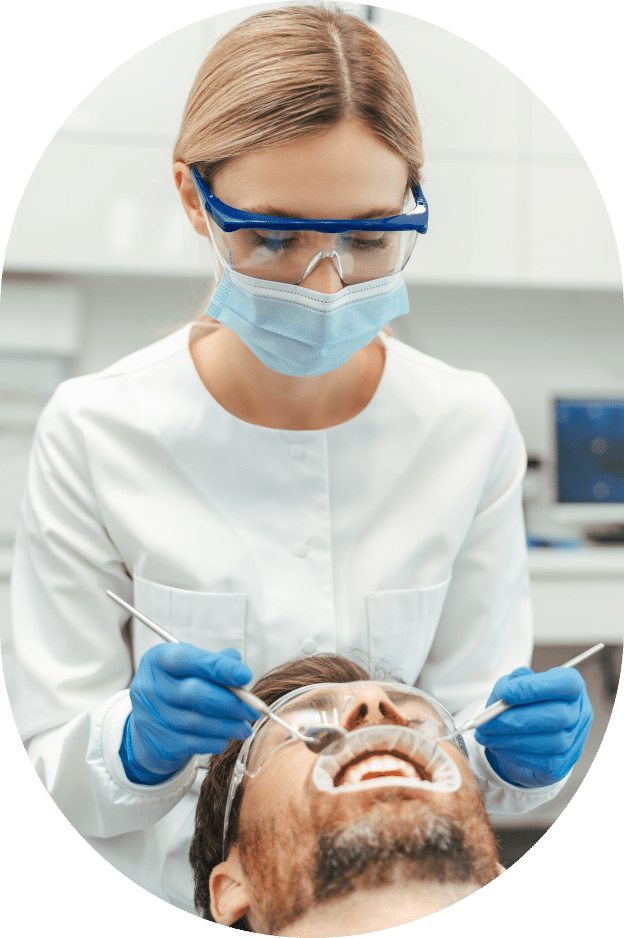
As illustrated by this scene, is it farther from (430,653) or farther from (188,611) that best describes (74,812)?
(430,653)

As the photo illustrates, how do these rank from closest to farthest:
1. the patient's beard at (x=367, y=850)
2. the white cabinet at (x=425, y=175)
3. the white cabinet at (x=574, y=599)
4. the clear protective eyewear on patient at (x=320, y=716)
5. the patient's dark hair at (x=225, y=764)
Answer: the patient's beard at (x=367, y=850), the clear protective eyewear on patient at (x=320, y=716), the patient's dark hair at (x=225, y=764), the white cabinet at (x=425, y=175), the white cabinet at (x=574, y=599)

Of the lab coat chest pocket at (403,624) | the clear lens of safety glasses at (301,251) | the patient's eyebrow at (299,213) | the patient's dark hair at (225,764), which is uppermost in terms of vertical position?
the patient's eyebrow at (299,213)

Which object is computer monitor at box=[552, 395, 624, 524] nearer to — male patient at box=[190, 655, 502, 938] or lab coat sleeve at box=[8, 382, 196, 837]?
male patient at box=[190, 655, 502, 938]

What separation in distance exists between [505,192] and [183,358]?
2.57 ft

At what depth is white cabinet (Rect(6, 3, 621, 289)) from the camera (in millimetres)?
1217

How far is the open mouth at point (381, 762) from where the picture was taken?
88 centimetres

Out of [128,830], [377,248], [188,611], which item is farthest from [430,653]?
[377,248]

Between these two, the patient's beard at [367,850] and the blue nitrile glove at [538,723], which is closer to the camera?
the patient's beard at [367,850]

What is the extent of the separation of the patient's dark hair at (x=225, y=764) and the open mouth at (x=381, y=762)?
0.18 m

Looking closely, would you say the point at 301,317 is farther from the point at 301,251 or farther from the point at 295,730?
the point at 295,730

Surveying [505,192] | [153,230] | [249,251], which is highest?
[505,192]

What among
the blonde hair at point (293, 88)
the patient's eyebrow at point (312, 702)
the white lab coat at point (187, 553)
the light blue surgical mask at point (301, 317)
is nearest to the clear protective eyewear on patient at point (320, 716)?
the patient's eyebrow at point (312, 702)

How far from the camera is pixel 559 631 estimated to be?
1417 millimetres

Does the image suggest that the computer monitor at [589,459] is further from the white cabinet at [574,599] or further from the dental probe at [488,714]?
the dental probe at [488,714]
